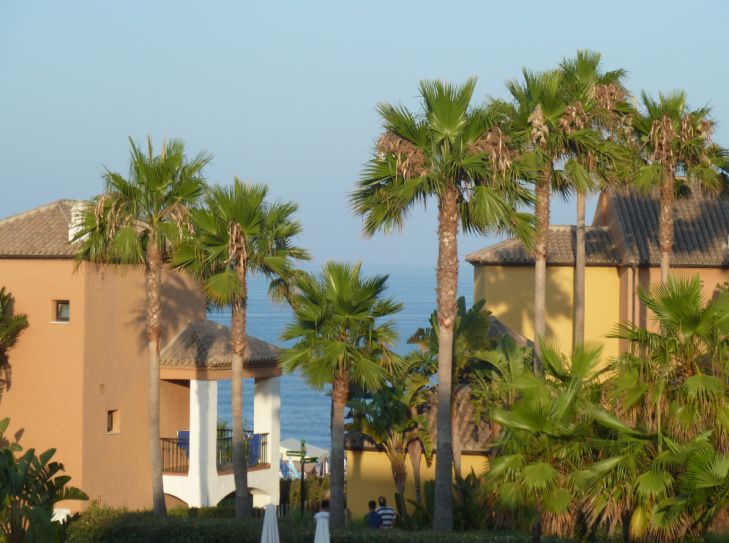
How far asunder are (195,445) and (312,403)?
4084 inches

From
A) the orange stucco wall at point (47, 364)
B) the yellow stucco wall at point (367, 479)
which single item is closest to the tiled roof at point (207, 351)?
the orange stucco wall at point (47, 364)

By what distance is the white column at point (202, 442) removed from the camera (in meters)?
33.9

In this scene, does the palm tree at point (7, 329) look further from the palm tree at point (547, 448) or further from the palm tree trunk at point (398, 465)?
the palm tree at point (547, 448)

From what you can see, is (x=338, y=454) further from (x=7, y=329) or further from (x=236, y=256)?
(x=7, y=329)

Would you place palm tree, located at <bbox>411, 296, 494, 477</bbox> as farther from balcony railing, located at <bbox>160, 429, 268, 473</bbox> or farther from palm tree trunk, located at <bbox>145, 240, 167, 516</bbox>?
balcony railing, located at <bbox>160, 429, 268, 473</bbox>

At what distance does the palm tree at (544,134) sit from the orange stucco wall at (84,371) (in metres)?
10.5

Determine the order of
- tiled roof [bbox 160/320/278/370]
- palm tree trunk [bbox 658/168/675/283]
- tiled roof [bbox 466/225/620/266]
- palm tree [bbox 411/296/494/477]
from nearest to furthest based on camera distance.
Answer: palm tree [bbox 411/296/494/477]
palm tree trunk [bbox 658/168/675/283]
tiled roof [bbox 160/320/278/370]
tiled roof [bbox 466/225/620/266]

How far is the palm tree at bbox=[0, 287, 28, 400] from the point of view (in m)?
32.3

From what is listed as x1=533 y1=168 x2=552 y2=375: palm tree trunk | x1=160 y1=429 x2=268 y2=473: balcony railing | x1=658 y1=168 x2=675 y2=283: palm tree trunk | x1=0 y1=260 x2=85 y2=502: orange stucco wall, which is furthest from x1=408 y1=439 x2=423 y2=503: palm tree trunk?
x1=0 y1=260 x2=85 y2=502: orange stucco wall

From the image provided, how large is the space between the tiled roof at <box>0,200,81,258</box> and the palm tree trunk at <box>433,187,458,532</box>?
36.3 ft

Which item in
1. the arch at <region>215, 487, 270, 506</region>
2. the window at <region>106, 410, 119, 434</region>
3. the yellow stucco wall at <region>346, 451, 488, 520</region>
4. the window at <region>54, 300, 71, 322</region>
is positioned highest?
the window at <region>54, 300, 71, 322</region>

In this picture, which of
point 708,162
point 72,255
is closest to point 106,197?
point 72,255

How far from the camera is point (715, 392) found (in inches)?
806

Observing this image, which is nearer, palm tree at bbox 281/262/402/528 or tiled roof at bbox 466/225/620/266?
palm tree at bbox 281/262/402/528
